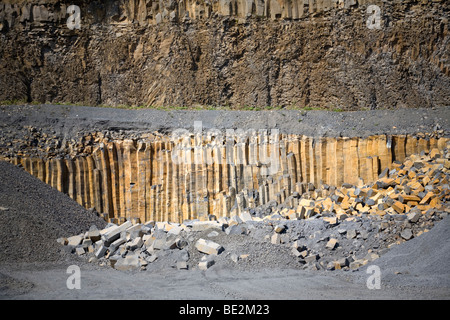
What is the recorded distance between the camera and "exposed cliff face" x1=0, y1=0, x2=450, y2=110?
73.0 feet

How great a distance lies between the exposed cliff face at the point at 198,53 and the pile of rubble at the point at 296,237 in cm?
823

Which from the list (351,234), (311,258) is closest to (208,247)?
(311,258)

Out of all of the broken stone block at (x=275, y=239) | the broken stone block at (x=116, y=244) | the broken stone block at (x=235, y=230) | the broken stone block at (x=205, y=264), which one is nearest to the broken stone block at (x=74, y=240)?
the broken stone block at (x=116, y=244)

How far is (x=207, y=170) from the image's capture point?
18.0 metres

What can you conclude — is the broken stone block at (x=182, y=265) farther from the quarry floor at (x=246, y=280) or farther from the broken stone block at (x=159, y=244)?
the broken stone block at (x=159, y=244)

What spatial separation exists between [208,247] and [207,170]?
5.73 m

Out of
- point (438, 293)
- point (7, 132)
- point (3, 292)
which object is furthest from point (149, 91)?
point (438, 293)

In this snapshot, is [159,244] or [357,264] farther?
[159,244]

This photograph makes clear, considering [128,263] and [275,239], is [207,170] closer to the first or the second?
[275,239]

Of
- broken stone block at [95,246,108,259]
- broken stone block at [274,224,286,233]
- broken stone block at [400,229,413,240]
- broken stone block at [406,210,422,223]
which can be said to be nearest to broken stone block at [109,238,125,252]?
broken stone block at [95,246,108,259]

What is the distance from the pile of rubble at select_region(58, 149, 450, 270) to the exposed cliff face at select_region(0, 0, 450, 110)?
27.0 ft

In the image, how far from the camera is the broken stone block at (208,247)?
41.1 ft

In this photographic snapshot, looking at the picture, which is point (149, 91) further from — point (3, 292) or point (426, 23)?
point (3, 292)

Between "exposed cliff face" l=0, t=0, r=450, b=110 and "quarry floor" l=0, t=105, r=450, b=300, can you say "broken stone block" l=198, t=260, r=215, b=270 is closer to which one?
"quarry floor" l=0, t=105, r=450, b=300
